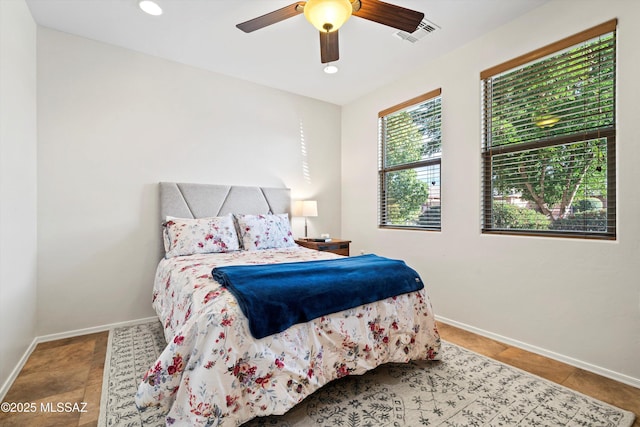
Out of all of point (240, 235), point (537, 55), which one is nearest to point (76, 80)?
point (240, 235)

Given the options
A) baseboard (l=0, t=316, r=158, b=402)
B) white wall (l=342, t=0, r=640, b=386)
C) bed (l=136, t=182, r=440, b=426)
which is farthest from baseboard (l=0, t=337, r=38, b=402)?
white wall (l=342, t=0, r=640, b=386)

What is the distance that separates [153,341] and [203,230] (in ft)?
3.41

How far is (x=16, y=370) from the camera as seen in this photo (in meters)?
2.07

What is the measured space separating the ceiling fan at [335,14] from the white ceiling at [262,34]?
17.7 inches

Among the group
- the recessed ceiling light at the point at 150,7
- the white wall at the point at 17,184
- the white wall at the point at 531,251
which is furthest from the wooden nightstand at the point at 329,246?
the recessed ceiling light at the point at 150,7

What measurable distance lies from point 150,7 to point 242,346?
103 inches

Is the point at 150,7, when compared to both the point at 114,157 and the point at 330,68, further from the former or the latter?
the point at 330,68

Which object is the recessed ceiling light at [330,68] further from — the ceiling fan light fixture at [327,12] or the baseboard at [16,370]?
the baseboard at [16,370]

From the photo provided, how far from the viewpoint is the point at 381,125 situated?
3.96m

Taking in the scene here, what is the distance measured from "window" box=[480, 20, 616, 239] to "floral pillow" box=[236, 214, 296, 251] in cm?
204

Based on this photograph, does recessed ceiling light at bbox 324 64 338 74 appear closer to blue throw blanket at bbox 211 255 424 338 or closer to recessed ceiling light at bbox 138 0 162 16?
recessed ceiling light at bbox 138 0 162 16

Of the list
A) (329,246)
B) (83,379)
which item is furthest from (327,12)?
(83,379)

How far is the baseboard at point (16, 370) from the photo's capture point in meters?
1.83

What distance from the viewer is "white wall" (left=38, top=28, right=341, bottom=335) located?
2.66m
